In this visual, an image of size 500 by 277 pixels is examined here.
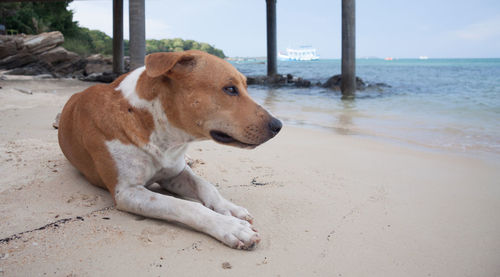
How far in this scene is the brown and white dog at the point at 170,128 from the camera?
2451 mm

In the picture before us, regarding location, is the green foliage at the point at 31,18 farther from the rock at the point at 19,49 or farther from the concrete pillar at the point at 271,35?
the concrete pillar at the point at 271,35

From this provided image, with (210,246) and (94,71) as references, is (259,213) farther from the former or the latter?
(94,71)

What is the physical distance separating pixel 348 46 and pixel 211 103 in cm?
1219

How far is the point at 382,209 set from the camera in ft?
9.64

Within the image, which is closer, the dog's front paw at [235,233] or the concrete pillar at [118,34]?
the dog's front paw at [235,233]

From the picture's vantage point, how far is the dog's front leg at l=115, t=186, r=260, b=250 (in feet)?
7.43

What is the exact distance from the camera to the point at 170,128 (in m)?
2.63

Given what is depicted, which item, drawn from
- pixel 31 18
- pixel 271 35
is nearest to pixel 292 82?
pixel 271 35

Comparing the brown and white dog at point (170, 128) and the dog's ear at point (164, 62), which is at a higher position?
the dog's ear at point (164, 62)

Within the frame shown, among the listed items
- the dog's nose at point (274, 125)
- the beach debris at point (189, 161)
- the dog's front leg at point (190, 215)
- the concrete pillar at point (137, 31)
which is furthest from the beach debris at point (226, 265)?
the concrete pillar at point (137, 31)

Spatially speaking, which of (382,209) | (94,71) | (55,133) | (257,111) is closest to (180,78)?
(257,111)

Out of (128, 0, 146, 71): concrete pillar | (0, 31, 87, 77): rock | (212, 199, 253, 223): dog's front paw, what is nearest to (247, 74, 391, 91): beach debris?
(128, 0, 146, 71): concrete pillar

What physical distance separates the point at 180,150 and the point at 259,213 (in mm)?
754

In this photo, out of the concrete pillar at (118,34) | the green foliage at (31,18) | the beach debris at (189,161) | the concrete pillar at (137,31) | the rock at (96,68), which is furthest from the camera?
the green foliage at (31,18)
